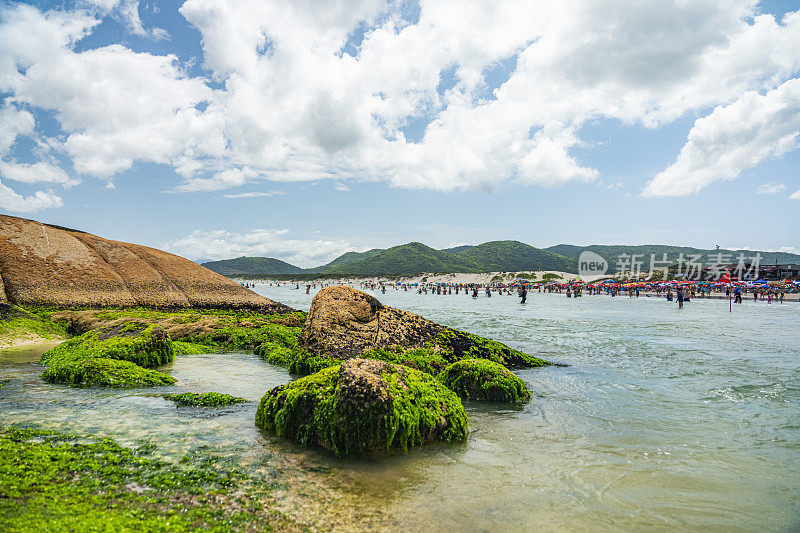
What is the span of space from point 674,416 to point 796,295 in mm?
84312

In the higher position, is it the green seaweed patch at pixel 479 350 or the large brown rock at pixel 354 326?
the large brown rock at pixel 354 326

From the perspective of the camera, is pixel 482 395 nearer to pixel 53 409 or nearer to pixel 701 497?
pixel 701 497

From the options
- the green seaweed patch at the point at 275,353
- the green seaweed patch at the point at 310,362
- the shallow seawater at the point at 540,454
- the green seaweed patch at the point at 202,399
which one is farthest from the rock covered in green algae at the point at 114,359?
the green seaweed patch at the point at 310,362

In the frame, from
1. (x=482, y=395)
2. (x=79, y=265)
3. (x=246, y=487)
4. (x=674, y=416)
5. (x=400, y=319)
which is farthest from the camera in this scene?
(x=79, y=265)

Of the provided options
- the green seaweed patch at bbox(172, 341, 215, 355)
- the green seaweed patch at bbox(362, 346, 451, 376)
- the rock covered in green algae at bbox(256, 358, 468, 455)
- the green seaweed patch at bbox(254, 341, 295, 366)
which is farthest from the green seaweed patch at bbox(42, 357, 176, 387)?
the green seaweed patch at bbox(362, 346, 451, 376)

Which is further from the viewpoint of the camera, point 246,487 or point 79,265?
point 79,265

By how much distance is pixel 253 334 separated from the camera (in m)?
16.6

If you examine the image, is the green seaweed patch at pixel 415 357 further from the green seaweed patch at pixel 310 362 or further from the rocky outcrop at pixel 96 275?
the rocky outcrop at pixel 96 275

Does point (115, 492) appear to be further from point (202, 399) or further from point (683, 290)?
point (683, 290)

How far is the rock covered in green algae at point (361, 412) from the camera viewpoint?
19.2 feet

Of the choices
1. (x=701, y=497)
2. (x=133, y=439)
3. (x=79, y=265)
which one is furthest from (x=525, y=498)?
(x=79, y=265)

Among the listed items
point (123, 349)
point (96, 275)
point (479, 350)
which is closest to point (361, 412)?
point (479, 350)

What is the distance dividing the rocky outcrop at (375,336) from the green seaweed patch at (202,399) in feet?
10.8

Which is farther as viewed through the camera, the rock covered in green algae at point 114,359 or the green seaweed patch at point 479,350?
the green seaweed patch at point 479,350
